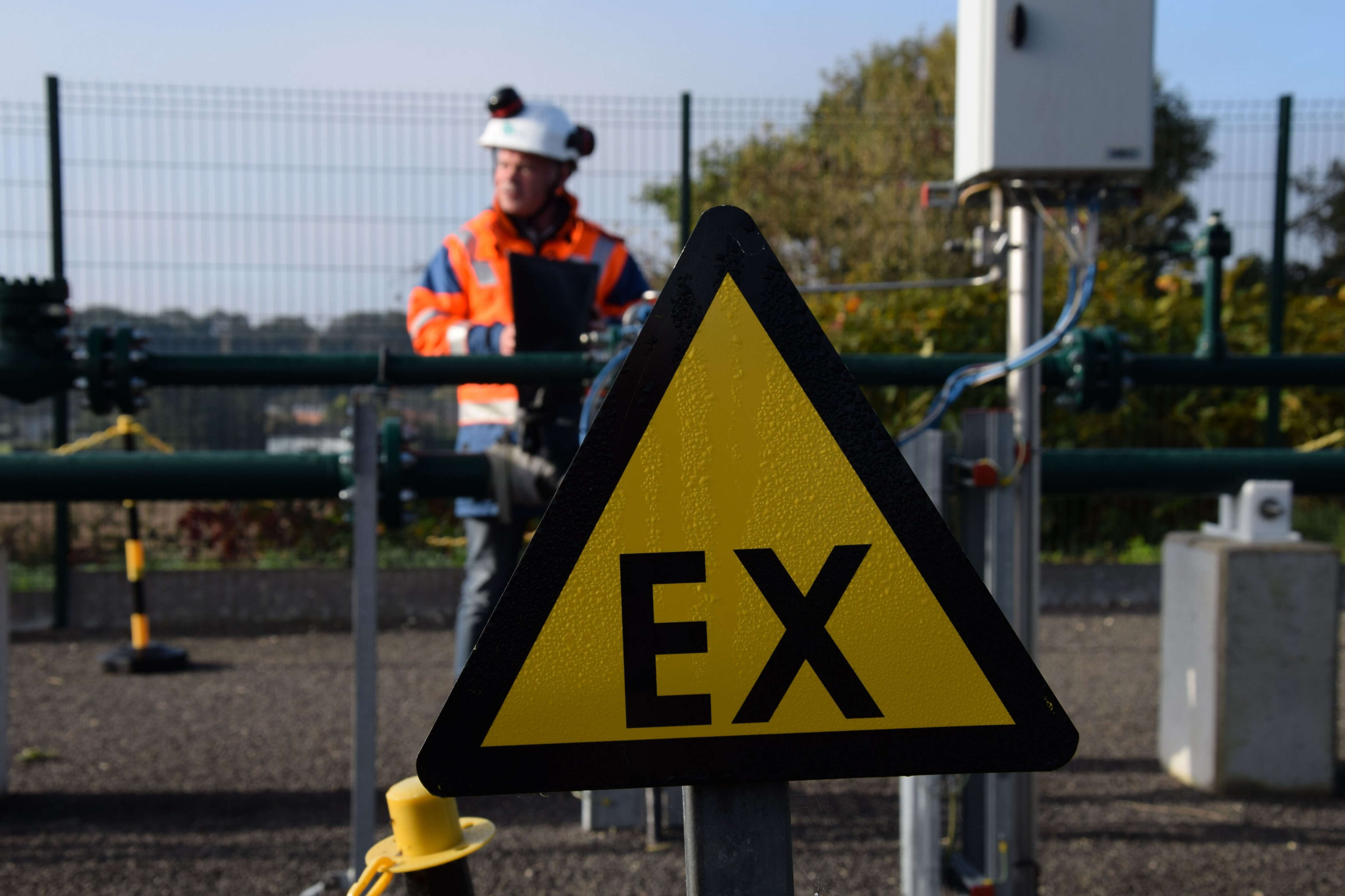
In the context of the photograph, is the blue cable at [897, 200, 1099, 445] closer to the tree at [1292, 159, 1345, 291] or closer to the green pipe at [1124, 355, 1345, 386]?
the green pipe at [1124, 355, 1345, 386]

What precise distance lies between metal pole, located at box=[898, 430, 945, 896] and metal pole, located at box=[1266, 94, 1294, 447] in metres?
4.26

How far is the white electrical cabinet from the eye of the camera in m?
2.52

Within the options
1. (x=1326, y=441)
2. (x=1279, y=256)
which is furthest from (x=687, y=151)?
(x=1326, y=441)

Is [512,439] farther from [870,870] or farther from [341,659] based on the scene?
[341,659]

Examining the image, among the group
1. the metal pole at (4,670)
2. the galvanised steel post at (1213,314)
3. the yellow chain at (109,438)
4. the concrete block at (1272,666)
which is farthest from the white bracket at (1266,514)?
the yellow chain at (109,438)

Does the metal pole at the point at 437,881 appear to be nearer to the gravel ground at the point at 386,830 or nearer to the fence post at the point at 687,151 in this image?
the gravel ground at the point at 386,830

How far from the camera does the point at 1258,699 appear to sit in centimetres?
351

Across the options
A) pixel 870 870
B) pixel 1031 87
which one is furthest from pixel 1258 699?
pixel 1031 87

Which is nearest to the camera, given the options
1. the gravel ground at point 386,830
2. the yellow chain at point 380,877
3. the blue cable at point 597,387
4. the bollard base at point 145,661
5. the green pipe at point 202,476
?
the yellow chain at point 380,877

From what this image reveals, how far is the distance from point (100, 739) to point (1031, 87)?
3891 millimetres

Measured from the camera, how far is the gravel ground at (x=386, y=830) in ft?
9.83

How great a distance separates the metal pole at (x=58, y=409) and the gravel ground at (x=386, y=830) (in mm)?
1265

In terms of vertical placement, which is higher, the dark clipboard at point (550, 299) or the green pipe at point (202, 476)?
the dark clipboard at point (550, 299)

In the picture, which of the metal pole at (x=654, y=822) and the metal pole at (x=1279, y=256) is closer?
the metal pole at (x=654, y=822)
